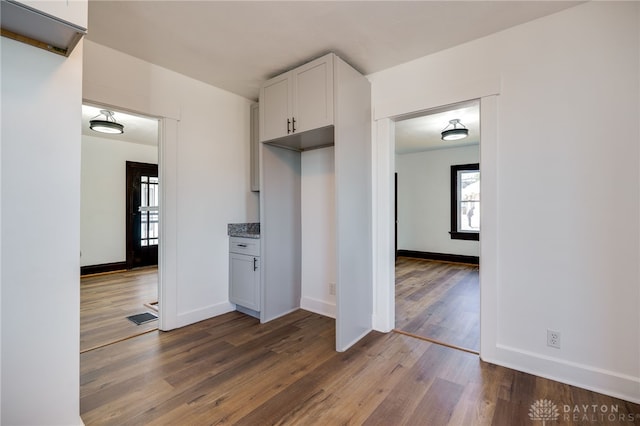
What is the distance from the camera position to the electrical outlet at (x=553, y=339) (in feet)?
6.39

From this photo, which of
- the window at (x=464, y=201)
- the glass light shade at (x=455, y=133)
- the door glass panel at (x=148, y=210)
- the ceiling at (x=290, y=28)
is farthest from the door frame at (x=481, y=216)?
the door glass panel at (x=148, y=210)

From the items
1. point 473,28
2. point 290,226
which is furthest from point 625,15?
point 290,226

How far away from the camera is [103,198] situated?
17.5ft

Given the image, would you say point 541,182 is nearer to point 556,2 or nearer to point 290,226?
point 556,2

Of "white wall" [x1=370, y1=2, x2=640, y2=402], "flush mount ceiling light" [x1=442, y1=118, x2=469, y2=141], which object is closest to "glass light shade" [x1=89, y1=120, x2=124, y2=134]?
"white wall" [x1=370, y1=2, x2=640, y2=402]

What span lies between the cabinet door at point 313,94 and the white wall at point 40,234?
155 cm

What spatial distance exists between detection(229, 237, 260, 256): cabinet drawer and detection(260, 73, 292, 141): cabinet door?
1.07 meters

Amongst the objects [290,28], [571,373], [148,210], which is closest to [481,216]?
[571,373]

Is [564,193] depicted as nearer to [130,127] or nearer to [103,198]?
[130,127]

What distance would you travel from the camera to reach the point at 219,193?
10.5ft

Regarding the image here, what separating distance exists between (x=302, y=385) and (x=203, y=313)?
1587 millimetres

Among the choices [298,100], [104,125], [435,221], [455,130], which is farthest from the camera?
[435,221]

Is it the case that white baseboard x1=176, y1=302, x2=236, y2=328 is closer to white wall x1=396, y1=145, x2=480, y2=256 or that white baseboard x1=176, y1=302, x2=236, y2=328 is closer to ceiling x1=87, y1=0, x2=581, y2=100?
ceiling x1=87, y1=0, x2=581, y2=100

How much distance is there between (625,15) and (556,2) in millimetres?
382
